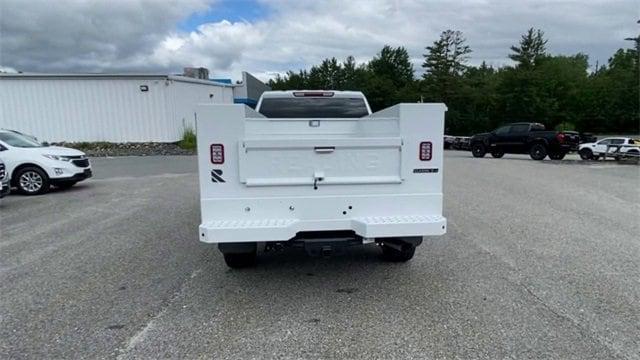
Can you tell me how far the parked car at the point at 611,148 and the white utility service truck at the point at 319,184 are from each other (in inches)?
850

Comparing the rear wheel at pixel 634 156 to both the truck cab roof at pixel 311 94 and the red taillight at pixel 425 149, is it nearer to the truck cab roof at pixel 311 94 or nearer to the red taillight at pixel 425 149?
the truck cab roof at pixel 311 94

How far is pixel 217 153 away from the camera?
419 cm

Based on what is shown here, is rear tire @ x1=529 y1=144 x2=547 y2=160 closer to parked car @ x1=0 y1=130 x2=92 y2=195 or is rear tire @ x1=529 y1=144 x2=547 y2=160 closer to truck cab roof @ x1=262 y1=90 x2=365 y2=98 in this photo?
truck cab roof @ x1=262 y1=90 x2=365 y2=98

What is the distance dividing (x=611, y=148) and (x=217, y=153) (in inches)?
929

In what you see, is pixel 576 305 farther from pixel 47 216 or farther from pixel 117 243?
pixel 47 216

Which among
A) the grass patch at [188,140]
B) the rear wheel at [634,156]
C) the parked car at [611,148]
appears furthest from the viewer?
the grass patch at [188,140]

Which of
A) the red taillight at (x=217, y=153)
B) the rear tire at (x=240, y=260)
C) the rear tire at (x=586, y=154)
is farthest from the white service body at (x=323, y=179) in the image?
the rear tire at (x=586, y=154)

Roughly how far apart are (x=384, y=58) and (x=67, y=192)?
7010 centimetres

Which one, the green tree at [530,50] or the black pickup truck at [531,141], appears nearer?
the black pickup truck at [531,141]

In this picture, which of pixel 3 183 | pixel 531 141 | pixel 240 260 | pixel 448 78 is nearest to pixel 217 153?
pixel 240 260

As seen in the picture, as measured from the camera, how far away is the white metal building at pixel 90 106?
22141 mm

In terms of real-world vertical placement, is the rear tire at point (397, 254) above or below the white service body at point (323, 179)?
below

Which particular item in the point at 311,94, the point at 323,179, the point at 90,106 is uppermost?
the point at 90,106

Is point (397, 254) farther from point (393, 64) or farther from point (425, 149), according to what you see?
point (393, 64)
